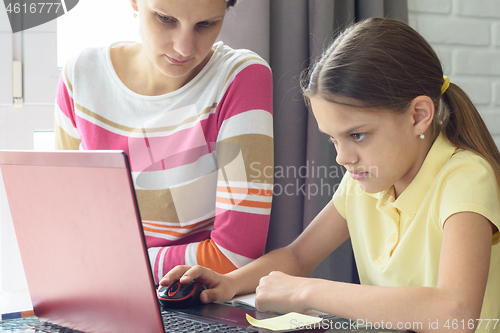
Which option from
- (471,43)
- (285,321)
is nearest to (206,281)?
(285,321)

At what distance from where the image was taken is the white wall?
175cm

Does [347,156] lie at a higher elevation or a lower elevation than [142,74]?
lower

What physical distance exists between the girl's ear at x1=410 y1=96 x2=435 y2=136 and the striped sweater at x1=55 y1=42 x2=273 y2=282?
308 millimetres

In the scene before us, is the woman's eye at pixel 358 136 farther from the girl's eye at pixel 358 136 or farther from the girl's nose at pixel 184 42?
the girl's nose at pixel 184 42

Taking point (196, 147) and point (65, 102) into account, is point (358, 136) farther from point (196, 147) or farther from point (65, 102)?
point (65, 102)

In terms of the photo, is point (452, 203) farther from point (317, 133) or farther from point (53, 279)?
point (317, 133)

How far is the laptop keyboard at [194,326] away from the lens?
22.3 inches

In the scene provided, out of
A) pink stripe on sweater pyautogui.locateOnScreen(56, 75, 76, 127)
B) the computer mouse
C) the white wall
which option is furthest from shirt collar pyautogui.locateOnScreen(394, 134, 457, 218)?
the white wall

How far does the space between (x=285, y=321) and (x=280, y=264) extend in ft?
1.07

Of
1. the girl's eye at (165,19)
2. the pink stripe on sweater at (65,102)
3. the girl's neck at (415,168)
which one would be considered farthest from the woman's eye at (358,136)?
the pink stripe on sweater at (65,102)

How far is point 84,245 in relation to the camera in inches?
20.5

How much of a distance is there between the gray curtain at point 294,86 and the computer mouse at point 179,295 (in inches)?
31.7

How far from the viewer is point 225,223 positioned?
0.94 meters

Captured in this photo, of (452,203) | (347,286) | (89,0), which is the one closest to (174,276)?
(347,286)
